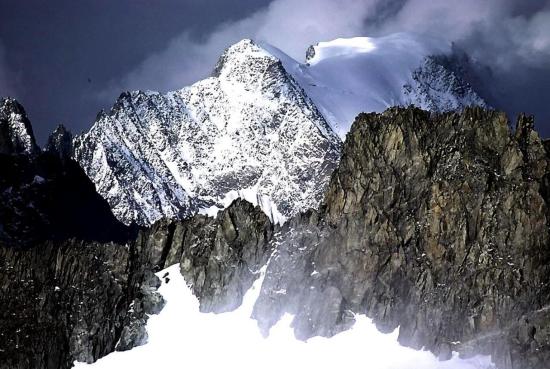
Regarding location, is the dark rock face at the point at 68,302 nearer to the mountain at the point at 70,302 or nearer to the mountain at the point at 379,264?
the mountain at the point at 70,302

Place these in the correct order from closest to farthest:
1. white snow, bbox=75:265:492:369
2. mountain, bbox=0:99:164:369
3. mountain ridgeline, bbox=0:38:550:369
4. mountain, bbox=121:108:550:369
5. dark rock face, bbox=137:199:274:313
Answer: mountain, bbox=121:108:550:369, mountain ridgeline, bbox=0:38:550:369, white snow, bbox=75:265:492:369, mountain, bbox=0:99:164:369, dark rock face, bbox=137:199:274:313

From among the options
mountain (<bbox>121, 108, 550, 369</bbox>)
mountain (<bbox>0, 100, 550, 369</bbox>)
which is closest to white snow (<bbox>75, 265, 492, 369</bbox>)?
mountain (<bbox>0, 100, 550, 369</bbox>)

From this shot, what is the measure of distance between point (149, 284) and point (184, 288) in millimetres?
6552

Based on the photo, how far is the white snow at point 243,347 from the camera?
6432 inches

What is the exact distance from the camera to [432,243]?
170m

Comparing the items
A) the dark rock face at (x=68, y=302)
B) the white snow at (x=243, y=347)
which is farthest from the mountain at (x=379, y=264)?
the white snow at (x=243, y=347)

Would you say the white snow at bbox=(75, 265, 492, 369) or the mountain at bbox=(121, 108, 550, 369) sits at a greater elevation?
the mountain at bbox=(121, 108, 550, 369)

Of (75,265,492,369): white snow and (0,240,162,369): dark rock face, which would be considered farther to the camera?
(0,240,162,369): dark rock face

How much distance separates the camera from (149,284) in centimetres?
19562

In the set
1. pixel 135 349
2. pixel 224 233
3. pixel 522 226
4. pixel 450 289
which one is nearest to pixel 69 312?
pixel 135 349

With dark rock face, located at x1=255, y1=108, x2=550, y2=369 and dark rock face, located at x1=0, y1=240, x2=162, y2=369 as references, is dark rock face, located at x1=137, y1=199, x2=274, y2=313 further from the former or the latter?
dark rock face, located at x1=0, y1=240, x2=162, y2=369

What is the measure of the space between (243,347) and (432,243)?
36911 mm

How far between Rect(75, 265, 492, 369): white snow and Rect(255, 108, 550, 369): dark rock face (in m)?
2.40

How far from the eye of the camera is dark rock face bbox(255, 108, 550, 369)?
158000mm
